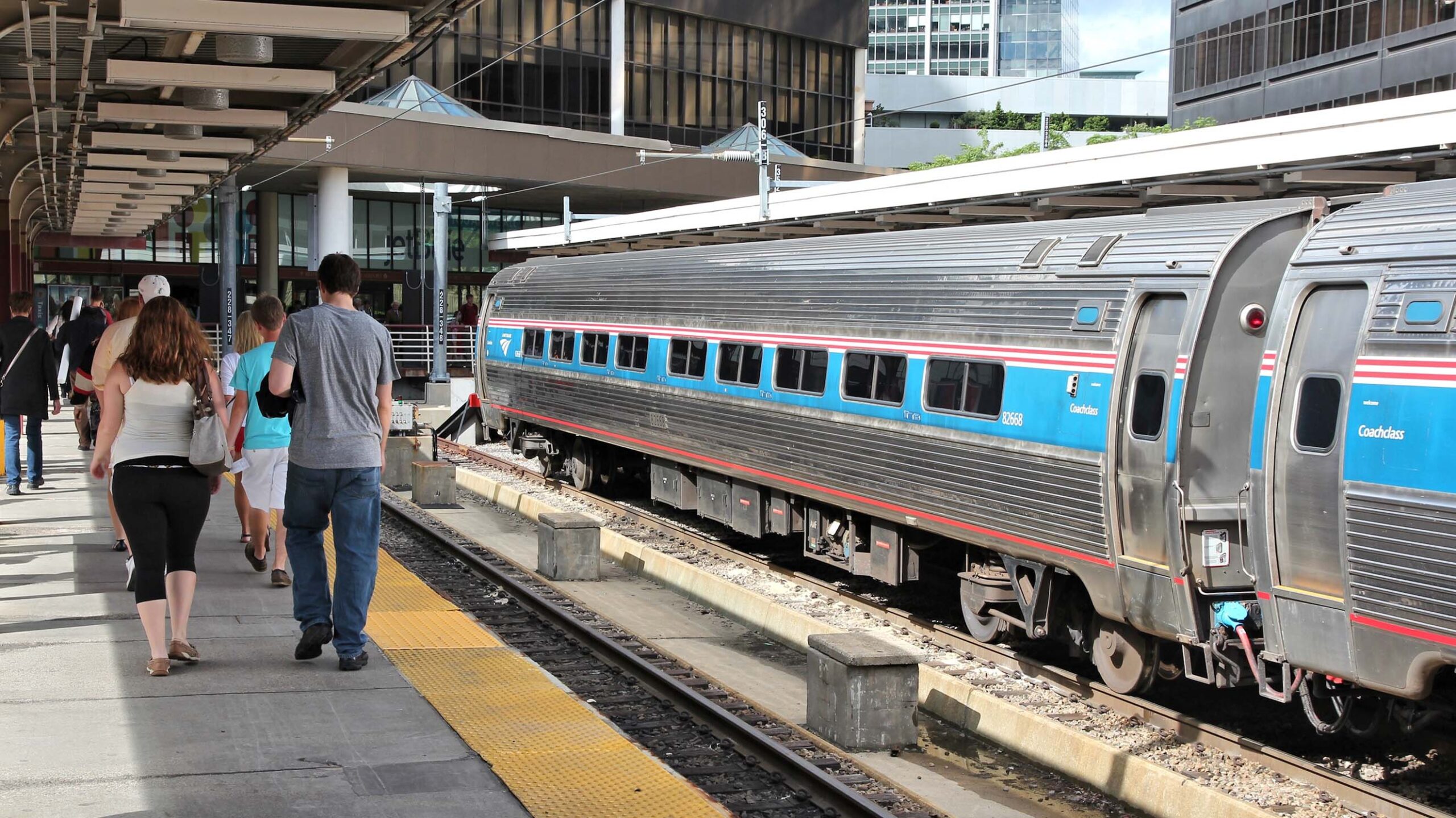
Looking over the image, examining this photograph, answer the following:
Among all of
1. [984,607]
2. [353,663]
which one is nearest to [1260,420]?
[984,607]

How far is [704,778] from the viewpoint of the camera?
24.2 feet

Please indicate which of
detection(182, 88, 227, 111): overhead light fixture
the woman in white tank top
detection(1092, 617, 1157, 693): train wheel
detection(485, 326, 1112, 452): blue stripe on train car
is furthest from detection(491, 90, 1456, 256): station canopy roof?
detection(182, 88, 227, 111): overhead light fixture

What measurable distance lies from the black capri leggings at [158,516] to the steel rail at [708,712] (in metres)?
2.88

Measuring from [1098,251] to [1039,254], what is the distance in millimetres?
667

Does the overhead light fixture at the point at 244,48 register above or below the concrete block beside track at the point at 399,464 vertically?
above

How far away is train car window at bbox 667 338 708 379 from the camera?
1605 cm

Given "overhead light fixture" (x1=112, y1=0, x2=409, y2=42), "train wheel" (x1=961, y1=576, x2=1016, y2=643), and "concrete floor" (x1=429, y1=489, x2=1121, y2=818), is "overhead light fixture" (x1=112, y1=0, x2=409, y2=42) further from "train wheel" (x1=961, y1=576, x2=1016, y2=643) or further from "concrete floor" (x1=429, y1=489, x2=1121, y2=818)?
"train wheel" (x1=961, y1=576, x2=1016, y2=643)

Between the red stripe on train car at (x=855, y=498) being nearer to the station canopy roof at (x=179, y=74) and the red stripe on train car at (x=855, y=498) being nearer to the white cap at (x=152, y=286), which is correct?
the station canopy roof at (x=179, y=74)

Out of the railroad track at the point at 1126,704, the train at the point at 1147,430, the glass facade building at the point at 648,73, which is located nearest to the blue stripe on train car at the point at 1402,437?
the train at the point at 1147,430

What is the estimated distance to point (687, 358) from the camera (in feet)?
54.0

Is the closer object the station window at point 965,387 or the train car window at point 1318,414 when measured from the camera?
the train car window at point 1318,414

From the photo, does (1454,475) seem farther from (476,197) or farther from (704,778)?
(476,197)

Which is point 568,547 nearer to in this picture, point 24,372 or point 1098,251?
point 24,372

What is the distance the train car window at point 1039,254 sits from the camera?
33.9ft
